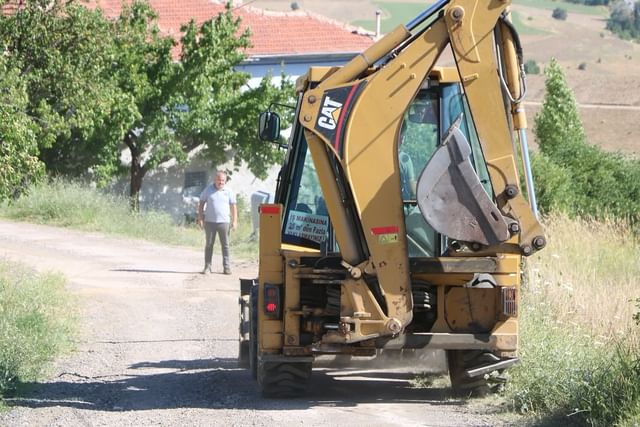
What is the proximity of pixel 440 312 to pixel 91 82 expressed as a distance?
14059mm

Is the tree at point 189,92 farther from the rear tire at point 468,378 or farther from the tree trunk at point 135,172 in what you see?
the rear tire at point 468,378

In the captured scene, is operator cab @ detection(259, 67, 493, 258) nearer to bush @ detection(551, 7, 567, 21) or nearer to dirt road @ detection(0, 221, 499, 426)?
dirt road @ detection(0, 221, 499, 426)

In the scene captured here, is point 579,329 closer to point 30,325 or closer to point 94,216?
point 30,325

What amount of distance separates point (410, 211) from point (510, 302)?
1.11 meters

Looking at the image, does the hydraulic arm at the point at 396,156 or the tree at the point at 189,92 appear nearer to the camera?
the hydraulic arm at the point at 396,156

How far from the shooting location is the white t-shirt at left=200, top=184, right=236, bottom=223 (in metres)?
19.5

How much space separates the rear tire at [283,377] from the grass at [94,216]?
15677mm

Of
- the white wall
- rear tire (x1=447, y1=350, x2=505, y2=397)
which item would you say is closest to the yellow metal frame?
rear tire (x1=447, y1=350, x2=505, y2=397)

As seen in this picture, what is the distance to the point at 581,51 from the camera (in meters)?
101

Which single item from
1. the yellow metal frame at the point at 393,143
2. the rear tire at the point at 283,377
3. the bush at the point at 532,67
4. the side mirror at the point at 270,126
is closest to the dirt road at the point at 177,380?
the rear tire at the point at 283,377

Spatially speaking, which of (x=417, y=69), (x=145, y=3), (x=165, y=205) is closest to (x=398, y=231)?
(x=417, y=69)

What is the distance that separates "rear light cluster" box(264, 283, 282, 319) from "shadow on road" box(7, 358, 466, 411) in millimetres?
792

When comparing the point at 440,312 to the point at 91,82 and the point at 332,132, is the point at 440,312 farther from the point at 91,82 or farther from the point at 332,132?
the point at 91,82

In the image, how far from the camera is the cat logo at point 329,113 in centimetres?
916
